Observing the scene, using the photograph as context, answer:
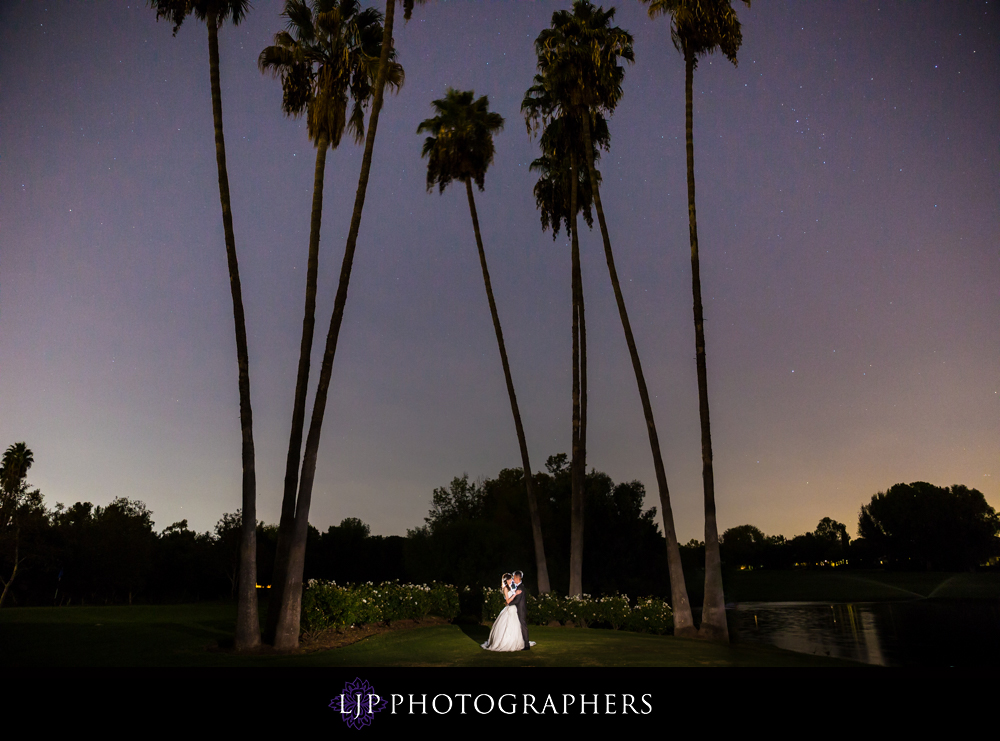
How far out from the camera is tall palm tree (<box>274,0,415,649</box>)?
1530cm

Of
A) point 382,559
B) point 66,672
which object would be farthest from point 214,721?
point 382,559

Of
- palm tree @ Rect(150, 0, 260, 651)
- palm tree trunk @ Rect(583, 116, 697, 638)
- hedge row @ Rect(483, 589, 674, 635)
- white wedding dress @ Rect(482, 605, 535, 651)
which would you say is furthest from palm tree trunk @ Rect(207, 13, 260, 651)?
palm tree trunk @ Rect(583, 116, 697, 638)

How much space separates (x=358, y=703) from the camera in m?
8.02

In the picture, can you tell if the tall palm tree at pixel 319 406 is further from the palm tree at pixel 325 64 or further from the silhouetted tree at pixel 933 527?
the silhouetted tree at pixel 933 527

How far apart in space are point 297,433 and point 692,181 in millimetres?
13884

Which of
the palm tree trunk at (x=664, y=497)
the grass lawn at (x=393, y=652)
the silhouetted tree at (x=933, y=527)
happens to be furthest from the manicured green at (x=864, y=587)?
the grass lawn at (x=393, y=652)

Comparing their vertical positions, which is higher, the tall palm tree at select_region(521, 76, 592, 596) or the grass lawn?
the tall palm tree at select_region(521, 76, 592, 596)

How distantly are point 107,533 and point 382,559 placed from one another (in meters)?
22.5

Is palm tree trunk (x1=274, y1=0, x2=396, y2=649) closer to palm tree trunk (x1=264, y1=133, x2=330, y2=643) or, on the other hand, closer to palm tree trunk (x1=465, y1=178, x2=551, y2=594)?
palm tree trunk (x1=264, y1=133, x2=330, y2=643)

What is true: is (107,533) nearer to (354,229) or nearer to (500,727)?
(354,229)

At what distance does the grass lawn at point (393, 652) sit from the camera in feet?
43.8

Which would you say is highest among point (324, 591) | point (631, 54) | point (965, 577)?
point (631, 54)

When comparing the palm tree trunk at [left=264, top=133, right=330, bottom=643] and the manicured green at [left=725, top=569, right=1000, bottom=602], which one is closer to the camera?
the palm tree trunk at [left=264, top=133, right=330, bottom=643]

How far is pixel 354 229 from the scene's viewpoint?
55.6ft
